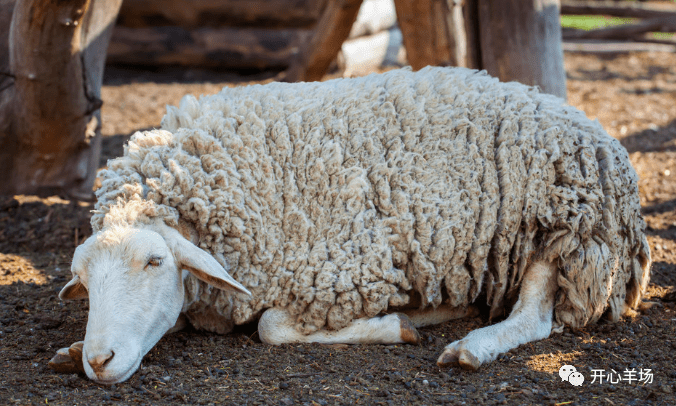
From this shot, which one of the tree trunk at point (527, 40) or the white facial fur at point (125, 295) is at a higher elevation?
the tree trunk at point (527, 40)

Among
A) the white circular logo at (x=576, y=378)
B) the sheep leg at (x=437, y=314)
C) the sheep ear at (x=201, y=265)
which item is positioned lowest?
the white circular logo at (x=576, y=378)

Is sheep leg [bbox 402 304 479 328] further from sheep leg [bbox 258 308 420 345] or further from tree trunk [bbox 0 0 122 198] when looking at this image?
tree trunk [bbox 0 0 122 198]

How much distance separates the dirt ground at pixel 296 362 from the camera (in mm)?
2654

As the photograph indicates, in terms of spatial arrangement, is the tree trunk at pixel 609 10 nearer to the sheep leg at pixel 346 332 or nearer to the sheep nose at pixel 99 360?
the sheep leg at pixel 346 332

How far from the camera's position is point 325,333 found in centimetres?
324

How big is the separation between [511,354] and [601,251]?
2.44ft

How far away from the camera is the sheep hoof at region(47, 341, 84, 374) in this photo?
2777mm

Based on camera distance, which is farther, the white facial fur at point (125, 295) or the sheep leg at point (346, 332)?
the sheep leg at point (346, 332)

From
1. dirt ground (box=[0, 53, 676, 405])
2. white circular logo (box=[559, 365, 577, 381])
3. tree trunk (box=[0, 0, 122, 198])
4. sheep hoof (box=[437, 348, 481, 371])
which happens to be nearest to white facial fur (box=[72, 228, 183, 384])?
dirt ground (box=[0, 53, 676, 405])

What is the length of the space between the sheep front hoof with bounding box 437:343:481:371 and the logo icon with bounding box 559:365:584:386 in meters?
0.37

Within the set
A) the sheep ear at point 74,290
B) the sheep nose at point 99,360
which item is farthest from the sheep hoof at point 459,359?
the sheep ear at point 74,290

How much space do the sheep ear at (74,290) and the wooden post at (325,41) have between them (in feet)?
13.9

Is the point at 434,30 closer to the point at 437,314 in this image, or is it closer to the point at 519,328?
the point at 437,314

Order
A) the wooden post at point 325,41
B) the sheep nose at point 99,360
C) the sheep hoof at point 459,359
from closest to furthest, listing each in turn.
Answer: the sheep nose at point 99,360
the sheep hoof at point 459,359
the wooden post at point 325,41
